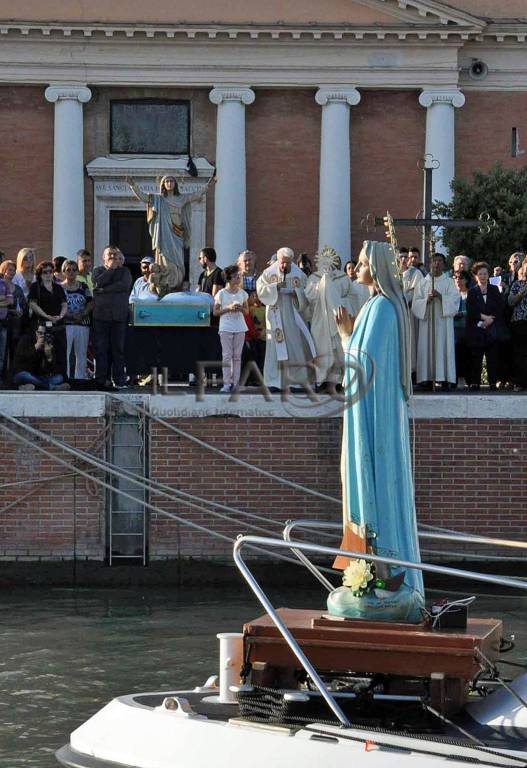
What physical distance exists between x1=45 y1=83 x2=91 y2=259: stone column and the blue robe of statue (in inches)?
1206

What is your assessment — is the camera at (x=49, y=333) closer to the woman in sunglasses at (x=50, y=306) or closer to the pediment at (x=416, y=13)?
the woman in sunglasses at (x=50, y=306)

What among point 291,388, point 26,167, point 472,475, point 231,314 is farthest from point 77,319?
point 26,167

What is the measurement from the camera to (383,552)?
9.84 m

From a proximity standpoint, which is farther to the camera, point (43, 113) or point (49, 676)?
point (43, 113)

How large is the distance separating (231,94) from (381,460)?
32138mm

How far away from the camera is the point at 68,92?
133 ft

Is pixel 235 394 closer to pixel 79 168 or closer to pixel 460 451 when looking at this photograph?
pixel 460 451

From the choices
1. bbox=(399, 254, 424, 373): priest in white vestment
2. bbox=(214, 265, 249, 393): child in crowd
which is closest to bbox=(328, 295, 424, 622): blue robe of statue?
bbox=(214, 265, 249, 393): child in crowd

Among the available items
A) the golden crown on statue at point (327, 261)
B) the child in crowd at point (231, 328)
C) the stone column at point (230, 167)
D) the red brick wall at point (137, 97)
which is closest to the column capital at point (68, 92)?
the red brick wall at point (137, 97)

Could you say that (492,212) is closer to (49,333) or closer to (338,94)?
(338,94)

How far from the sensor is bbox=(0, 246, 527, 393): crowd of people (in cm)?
1934

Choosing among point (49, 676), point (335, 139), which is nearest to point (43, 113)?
point (335, 139)

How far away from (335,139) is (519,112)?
5.04 m

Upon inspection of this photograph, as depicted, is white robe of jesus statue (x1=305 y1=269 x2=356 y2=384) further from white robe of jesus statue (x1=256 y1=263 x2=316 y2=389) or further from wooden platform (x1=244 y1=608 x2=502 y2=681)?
wooden platform (x1=244 y1=608 x2=502 y2=681)
